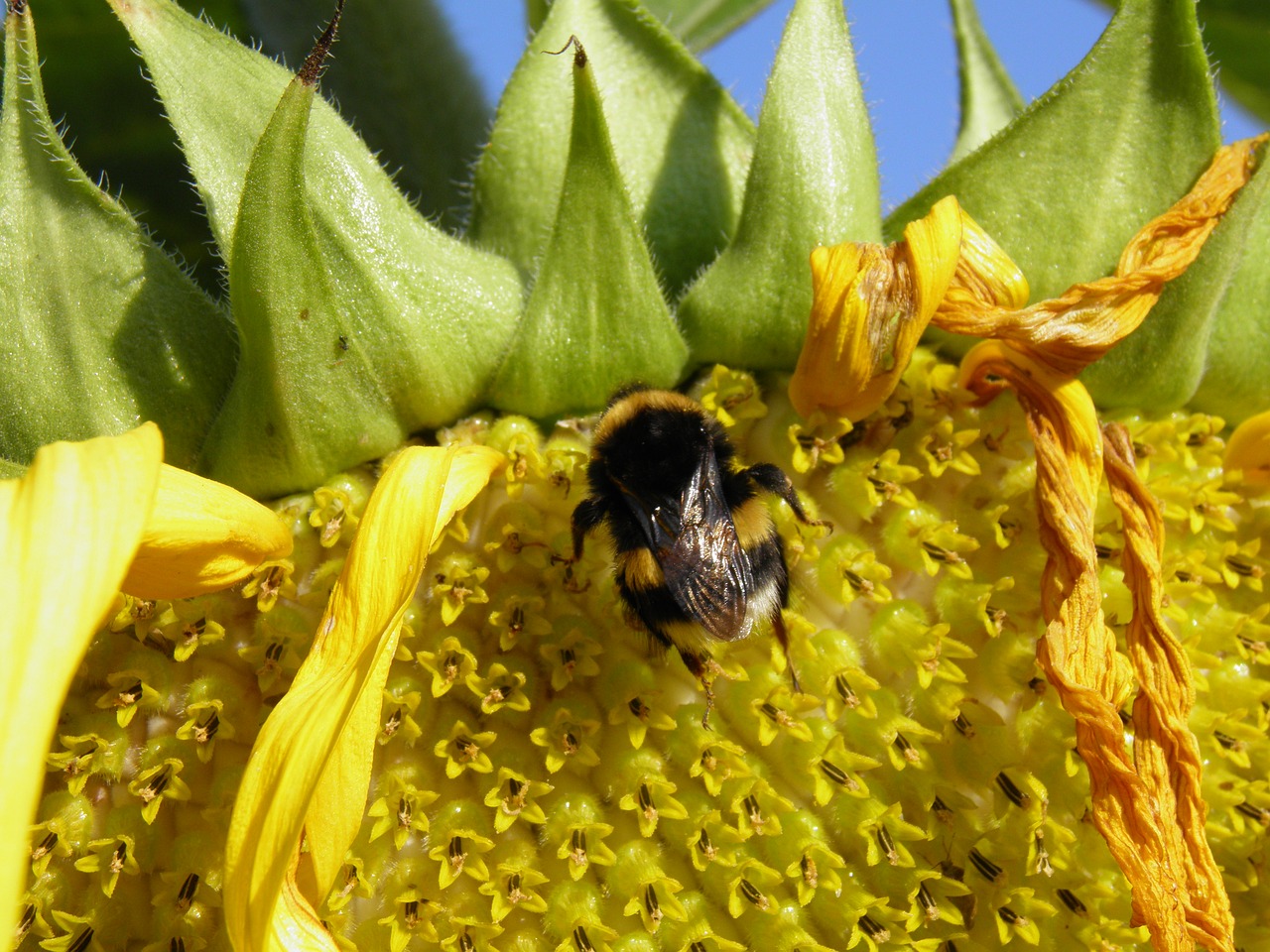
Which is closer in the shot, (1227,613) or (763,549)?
(763,549)

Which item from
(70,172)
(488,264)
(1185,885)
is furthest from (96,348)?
(1185,885)

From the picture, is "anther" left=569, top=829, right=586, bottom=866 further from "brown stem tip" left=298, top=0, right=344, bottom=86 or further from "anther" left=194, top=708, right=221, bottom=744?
"brown stem tip" left=298, top=0, right=344, bottom=86

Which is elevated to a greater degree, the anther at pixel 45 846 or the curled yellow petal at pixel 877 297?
the curled yellow petal at pixel 877 297

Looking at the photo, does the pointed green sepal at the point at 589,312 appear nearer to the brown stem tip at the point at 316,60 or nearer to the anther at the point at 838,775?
the brown stem tip at the point at 316,60

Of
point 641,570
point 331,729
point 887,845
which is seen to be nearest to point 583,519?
point 641,570

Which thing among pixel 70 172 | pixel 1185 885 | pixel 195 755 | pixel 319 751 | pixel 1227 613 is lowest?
pixel 195 755

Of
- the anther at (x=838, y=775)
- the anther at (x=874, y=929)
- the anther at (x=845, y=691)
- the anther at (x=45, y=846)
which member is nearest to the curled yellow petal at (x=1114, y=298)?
the anther at (x=845, y=691)

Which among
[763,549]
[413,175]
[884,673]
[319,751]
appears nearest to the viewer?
[319,751]

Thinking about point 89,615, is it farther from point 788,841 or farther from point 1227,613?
point 1227,613
